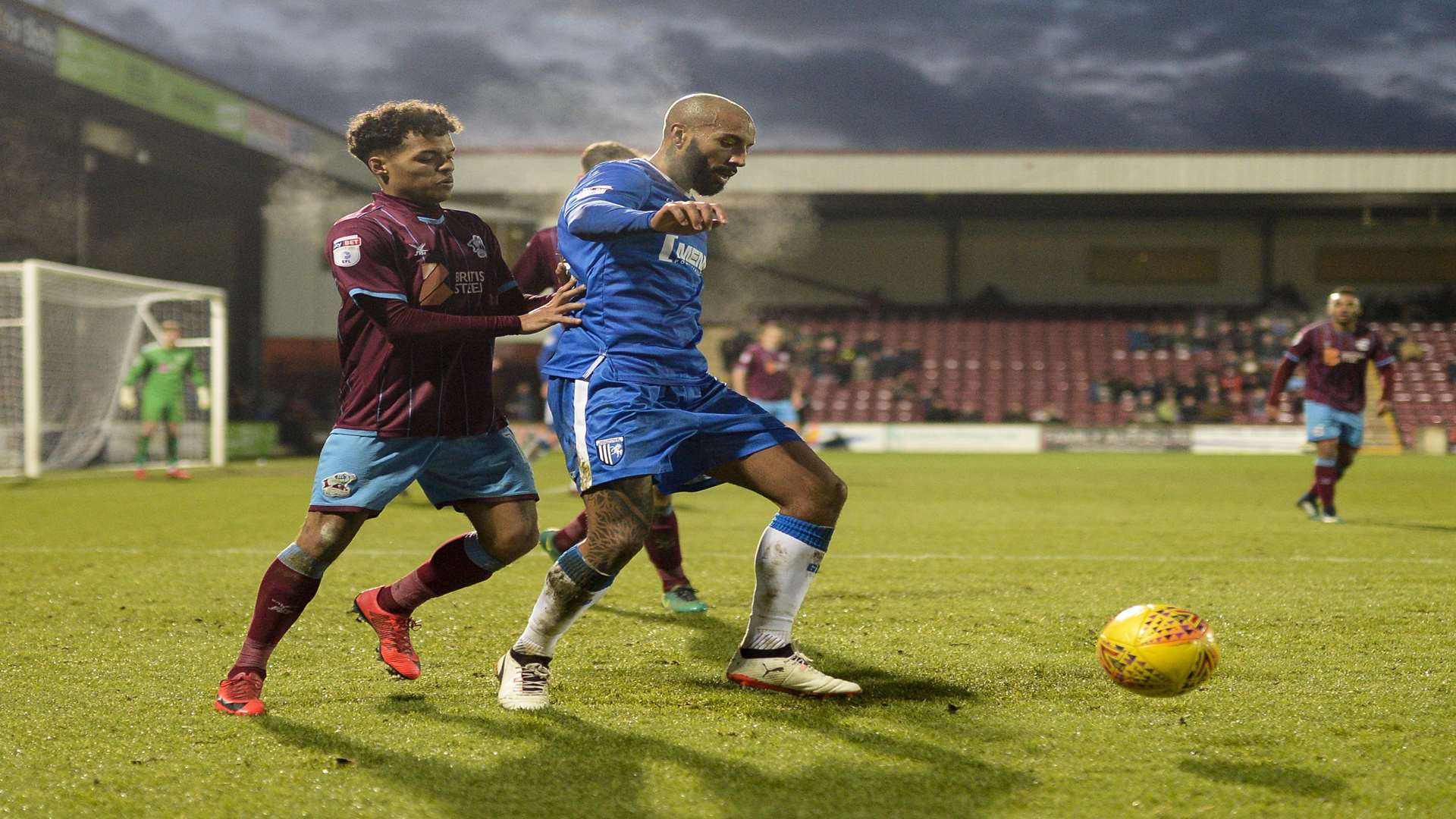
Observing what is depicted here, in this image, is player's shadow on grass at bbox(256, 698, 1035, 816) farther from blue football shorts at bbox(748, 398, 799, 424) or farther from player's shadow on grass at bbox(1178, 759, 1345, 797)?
blue football shorts at bbox(748, 398, 799, 424)

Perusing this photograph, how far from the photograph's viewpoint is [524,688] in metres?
3.62

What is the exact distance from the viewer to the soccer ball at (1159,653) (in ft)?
10.9

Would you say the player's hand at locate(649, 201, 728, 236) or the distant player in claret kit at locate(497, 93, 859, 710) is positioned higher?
the player's hand at locate(649, 201, 728, 236)

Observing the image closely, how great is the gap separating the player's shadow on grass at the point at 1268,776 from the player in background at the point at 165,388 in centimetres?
1477

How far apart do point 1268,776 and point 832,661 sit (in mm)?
1709

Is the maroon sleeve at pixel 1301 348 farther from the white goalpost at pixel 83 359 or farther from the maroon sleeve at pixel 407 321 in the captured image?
the white goalpost at pixel 83 359

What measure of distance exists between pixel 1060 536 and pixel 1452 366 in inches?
1029

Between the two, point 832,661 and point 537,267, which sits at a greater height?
point 537,267

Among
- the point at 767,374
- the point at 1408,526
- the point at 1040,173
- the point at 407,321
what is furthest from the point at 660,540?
the point at 1040,173

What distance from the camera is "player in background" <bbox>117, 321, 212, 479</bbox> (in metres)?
15.4

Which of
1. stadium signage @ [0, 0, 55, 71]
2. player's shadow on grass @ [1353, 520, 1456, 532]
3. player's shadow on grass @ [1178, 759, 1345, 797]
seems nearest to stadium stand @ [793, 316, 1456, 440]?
stadium signage @ [0, 0, 55, 71]

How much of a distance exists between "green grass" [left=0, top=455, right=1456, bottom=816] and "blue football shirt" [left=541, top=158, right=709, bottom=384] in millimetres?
1007

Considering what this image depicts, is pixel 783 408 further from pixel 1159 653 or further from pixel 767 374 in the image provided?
pixel 1159 653

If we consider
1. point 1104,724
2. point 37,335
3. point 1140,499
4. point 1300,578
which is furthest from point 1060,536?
point 37,335
